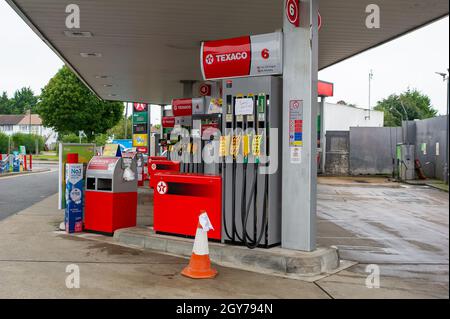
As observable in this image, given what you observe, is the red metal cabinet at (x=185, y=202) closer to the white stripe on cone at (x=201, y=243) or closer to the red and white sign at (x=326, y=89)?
the white stripe on cone at (x=201, y=243)

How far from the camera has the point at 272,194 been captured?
268 inches

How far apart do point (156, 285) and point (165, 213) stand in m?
2.29

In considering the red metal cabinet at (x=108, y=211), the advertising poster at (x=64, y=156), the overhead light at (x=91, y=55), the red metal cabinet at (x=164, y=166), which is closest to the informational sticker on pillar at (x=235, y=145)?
the red metal cabinet at (x=108, y=211)

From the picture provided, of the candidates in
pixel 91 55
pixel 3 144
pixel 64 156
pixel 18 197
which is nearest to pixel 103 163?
pixel 64 156

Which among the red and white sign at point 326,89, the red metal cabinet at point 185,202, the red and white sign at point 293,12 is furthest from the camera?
the red and white sign at point 326,89

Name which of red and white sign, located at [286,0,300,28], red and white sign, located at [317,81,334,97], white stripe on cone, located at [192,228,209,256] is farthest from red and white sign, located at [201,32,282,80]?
red and white sign, located at [317,81,334,97]

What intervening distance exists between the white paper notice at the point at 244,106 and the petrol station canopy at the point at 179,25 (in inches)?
108

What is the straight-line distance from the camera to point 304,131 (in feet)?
21.5

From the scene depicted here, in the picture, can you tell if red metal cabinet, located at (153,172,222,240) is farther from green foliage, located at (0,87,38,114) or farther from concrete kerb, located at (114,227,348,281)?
green foliage, located at (0,87,38,114)

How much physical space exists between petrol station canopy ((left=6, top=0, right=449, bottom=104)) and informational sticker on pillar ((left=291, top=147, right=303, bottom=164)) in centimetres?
341

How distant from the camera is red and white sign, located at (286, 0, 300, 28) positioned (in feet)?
21.0

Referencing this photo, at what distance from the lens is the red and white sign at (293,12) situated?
641cm
